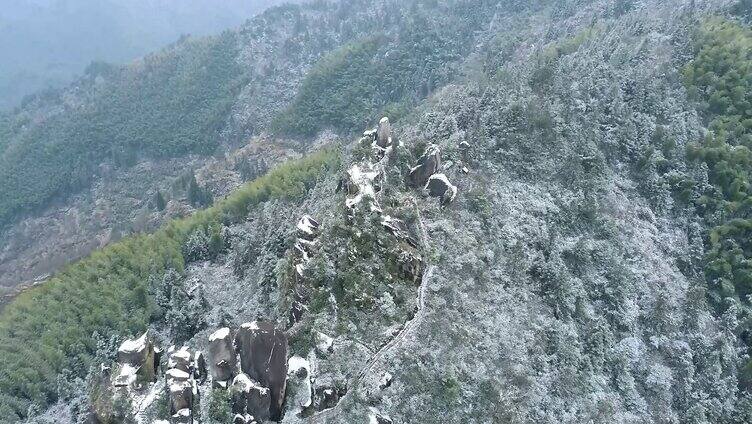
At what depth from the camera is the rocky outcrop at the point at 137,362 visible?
42.8m

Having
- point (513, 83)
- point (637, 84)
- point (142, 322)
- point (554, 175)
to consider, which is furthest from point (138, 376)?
point (637, 84)

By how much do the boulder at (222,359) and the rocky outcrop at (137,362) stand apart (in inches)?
254

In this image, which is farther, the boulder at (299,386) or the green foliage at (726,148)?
the green foliage at (726,148)

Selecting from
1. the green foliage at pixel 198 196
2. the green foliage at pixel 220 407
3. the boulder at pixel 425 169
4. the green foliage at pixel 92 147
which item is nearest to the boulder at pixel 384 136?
the boulder at pixel 425 169

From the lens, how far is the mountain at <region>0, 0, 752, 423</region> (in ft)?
140

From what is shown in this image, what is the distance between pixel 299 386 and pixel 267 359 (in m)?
3.21

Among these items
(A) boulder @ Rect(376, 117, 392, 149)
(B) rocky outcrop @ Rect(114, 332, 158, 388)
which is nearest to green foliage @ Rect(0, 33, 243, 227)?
(A) boulder @ Rect(376, 117, 392, 149)

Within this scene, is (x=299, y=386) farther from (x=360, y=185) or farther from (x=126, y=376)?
(x=360, y=185)

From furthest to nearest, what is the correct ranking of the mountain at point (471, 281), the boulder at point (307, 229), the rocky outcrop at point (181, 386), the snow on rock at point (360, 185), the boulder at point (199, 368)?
the snow on rock at point (360, 185), the boulder at point (307, 229), the mountain at point (471, 281), the boulder at point (199, 368), the rocky outcrop at point (181, 386)

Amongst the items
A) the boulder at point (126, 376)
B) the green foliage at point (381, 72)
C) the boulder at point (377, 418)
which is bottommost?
the green foliage at point (381, 72)

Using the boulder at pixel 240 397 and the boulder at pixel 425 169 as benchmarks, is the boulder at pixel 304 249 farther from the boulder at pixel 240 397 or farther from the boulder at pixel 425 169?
the boulder at pixel 425 169

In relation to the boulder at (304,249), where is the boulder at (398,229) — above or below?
below

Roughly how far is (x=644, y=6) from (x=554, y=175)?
91.1m

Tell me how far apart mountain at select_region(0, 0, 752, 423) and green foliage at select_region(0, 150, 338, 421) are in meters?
0.29
